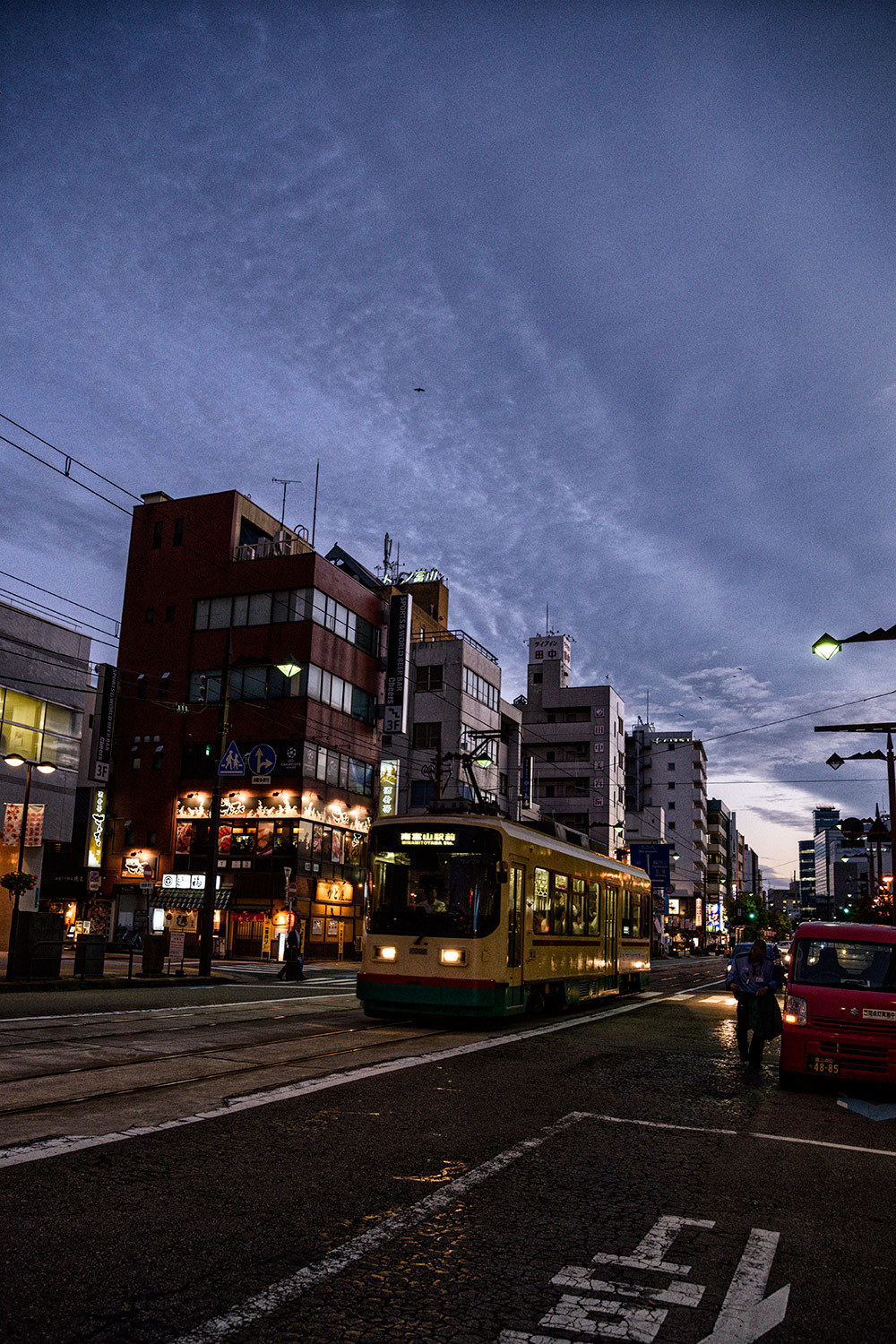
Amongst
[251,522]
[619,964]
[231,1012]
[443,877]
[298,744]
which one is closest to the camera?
[443,877]

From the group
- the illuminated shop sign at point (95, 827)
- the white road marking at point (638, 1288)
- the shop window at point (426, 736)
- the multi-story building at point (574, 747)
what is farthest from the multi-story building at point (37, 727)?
the multi-story building at point (574, 747)

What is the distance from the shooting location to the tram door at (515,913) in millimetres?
14844

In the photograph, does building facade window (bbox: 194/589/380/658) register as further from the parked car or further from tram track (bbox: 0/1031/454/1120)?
the parked car

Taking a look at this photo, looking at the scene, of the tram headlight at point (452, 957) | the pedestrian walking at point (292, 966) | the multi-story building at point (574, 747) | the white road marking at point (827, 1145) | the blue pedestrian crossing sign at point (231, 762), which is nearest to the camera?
the white road marking at point (827, 1145)

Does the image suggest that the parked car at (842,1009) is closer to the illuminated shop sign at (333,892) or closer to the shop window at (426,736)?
the illuminated shop sign at (333,892)

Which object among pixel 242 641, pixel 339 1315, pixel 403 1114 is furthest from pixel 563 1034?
pixel 242 641

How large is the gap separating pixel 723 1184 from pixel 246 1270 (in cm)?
348

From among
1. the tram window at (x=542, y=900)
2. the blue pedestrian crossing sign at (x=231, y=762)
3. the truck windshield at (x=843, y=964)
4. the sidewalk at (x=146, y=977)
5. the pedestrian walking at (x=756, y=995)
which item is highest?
the blue pedestrian crossing sign at (x=231, y=762)

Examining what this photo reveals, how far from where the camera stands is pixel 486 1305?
4277 mm

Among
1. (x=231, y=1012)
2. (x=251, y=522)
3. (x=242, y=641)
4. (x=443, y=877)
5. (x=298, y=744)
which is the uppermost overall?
(x=251, y=522)

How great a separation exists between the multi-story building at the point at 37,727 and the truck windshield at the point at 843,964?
2477 centimetres

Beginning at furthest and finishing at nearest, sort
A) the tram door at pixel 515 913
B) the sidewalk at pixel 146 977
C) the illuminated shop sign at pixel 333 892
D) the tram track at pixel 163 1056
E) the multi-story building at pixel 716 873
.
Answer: the multi-story building at pixel 716 873
the illuminated shop sign at pixel 333 892
the sidewalk at pixel 146 977
the tram door at pixel 515 913
the tram track at pixel 163 1056

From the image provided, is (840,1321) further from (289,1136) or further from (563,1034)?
(563,1034)

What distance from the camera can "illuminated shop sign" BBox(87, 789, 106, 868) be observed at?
44438 millimetres
